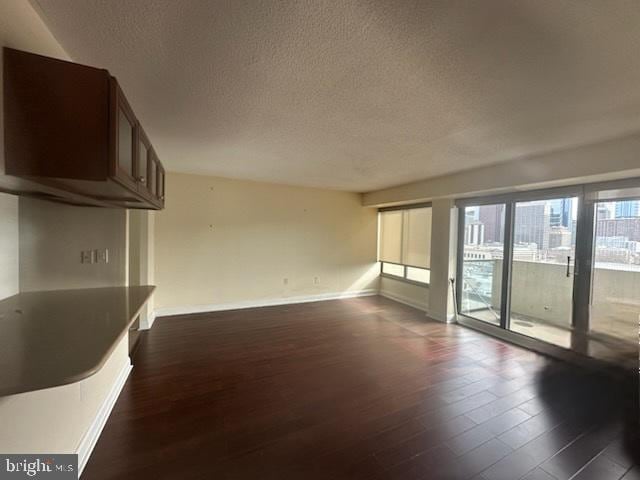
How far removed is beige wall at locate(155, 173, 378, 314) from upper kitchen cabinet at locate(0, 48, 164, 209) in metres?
3.35

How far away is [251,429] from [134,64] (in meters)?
2.50

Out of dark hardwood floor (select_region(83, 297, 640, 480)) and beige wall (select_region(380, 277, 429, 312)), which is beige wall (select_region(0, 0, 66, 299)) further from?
beige wall (select_region(380, 277, 429, 312))

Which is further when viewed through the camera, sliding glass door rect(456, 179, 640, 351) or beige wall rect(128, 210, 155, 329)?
beige wall rect(128, 210, 155, 329)

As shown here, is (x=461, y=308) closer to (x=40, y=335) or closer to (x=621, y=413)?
(x=621, y=413)

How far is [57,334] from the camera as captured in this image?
3.89 feet

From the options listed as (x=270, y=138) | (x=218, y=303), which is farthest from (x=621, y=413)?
(x=218, y=303)

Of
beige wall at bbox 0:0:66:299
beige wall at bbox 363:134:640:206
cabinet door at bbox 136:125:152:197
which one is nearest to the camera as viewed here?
beige wall at bbox 0:0:66:299

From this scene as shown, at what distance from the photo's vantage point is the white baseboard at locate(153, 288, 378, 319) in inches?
178

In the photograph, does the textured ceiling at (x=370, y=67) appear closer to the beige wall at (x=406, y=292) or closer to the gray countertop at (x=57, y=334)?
the gray countertop at (x=57, y=334)

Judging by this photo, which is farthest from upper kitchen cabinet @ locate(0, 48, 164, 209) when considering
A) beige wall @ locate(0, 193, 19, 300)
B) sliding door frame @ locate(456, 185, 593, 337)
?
sliding door frame @ locate(456, 185, 593, 337)

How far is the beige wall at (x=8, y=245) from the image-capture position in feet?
5.24

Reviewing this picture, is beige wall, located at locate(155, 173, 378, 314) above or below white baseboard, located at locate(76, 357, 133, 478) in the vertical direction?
above

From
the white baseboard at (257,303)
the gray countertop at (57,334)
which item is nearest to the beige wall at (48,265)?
the gray countertop at (57,334)

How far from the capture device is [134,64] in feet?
5.13
